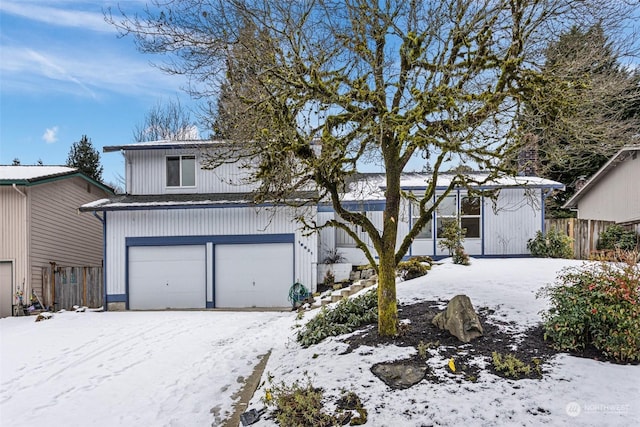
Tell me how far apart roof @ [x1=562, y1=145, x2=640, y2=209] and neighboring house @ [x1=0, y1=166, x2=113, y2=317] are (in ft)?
63.9

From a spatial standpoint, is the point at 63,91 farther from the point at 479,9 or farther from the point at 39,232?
the point at 479,9

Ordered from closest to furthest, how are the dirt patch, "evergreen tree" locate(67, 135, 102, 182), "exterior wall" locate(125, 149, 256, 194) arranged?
the dirt patch → "exterior wall" locate(125, 149, 256, 194) → "evergreen tree" locate(67, 135, 102, 182)

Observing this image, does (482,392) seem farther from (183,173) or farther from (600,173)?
(600,173)

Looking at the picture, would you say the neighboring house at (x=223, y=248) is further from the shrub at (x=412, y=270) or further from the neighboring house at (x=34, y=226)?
the shrub at (x=412, y=270)

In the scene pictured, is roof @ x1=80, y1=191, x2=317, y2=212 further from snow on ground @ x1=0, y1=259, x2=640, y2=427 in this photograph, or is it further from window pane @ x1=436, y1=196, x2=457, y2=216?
window pane @ x1=436, y1=196, x2=457, y2=216

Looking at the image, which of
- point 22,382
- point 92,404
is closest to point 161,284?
point 22,382

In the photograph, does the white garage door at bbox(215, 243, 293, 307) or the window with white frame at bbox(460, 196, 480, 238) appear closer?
the white garage door at bbox(215, 243, 293, 307)

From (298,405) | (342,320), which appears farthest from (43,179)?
(298,405)

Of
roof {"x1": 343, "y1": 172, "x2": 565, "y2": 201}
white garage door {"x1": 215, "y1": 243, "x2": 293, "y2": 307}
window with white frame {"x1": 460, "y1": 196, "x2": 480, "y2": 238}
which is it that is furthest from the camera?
window with white frame {"x1": 460, "y1": 196, "x2": 480, "y2": 238}

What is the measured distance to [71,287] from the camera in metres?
13.6

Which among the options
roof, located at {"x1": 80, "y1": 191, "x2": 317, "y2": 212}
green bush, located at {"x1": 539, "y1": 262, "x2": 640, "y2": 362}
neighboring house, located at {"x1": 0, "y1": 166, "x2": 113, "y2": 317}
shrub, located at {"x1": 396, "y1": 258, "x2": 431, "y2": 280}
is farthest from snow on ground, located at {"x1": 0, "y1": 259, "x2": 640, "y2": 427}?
roof, located at {"x1": 80, "y1": 191, "x2": 317, "y2": 212}

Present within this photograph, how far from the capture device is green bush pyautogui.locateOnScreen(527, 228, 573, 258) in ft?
41.1

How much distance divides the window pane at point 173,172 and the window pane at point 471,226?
32.6 ft

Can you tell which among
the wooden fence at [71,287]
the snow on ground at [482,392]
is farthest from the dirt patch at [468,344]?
the wooden fence at [71,287]
